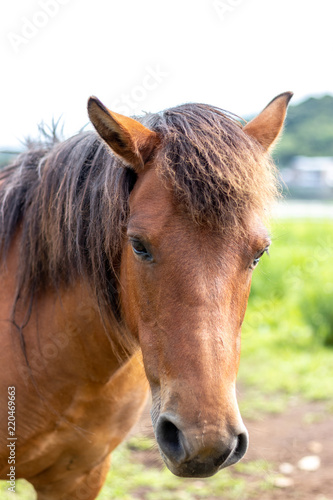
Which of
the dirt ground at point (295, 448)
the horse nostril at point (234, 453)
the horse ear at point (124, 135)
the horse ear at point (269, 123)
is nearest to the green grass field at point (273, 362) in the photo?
the dirt ground at point (295, 448)

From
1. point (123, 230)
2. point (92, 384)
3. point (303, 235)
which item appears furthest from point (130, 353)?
point (303, 235)

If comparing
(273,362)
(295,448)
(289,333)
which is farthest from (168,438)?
(289,333)

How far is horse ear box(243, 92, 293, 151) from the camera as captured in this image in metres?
2.31

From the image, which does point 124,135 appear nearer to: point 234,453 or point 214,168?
point 214,168

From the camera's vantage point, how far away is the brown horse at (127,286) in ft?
5.87

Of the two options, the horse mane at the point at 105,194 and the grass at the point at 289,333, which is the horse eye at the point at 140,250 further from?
the grass at the point at 289,333

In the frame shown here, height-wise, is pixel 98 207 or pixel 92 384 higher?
pixel 98 207

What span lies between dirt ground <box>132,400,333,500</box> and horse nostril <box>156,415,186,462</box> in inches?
86.8

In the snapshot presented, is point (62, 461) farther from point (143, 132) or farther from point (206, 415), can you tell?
point (143, 132)

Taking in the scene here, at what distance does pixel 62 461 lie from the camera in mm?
2691

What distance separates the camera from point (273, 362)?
7285mm

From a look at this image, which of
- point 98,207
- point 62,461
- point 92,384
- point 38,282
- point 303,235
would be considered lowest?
point 303,235

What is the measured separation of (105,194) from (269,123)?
33.0 inches

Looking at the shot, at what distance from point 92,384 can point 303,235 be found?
1262 centimetres
